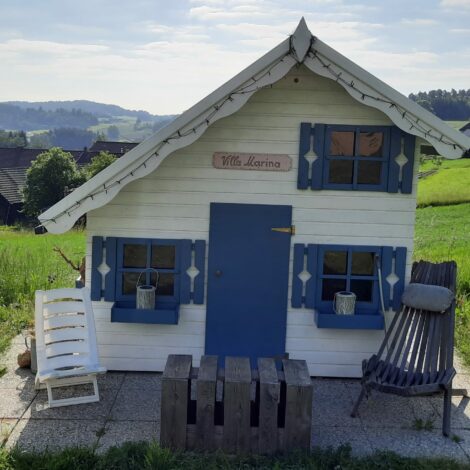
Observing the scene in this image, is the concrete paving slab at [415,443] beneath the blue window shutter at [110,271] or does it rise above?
beneath

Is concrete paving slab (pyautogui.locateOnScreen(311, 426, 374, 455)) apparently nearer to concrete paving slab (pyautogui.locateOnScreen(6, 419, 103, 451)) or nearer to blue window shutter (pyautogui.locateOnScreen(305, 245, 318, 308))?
blue window shutter (pyautogui.locateOnScreen(305, 245, 318, 308))

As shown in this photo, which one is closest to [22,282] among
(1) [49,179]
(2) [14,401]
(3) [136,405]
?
(2) [14,401]

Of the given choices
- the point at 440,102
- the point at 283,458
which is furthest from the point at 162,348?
the point at 440,102

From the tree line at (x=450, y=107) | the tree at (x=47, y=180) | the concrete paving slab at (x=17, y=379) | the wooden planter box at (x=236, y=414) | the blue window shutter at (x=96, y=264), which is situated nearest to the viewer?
the wooden planter box at (x=236, y=414)

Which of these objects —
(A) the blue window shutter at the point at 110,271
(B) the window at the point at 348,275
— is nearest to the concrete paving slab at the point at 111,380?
(A) the blue window shutter at the point at 110,271

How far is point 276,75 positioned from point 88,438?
13.1 ft

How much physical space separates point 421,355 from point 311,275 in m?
1.55

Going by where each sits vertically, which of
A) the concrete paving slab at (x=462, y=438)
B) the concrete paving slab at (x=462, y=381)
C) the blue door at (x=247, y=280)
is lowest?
the concrete paving slab at (x=462, y=438)

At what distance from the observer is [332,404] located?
278 inches

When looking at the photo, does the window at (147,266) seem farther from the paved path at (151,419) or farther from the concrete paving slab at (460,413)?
the concrete paving slab at (460,413)

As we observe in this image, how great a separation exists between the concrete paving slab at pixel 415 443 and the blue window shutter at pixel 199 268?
2.44 meters

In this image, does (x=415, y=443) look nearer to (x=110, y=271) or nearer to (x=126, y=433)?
(x=126, y=433)

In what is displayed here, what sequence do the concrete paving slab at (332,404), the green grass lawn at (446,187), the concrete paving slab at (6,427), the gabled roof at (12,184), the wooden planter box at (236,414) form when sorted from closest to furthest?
the wooden planter box at (236,414)
the concrete paving slab at (6,427)
the concrete paving slab at (332,404)
the green grass lawn at (446,187)
the gabled roof at (12,184)

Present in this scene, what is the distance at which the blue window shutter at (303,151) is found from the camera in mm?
7441
